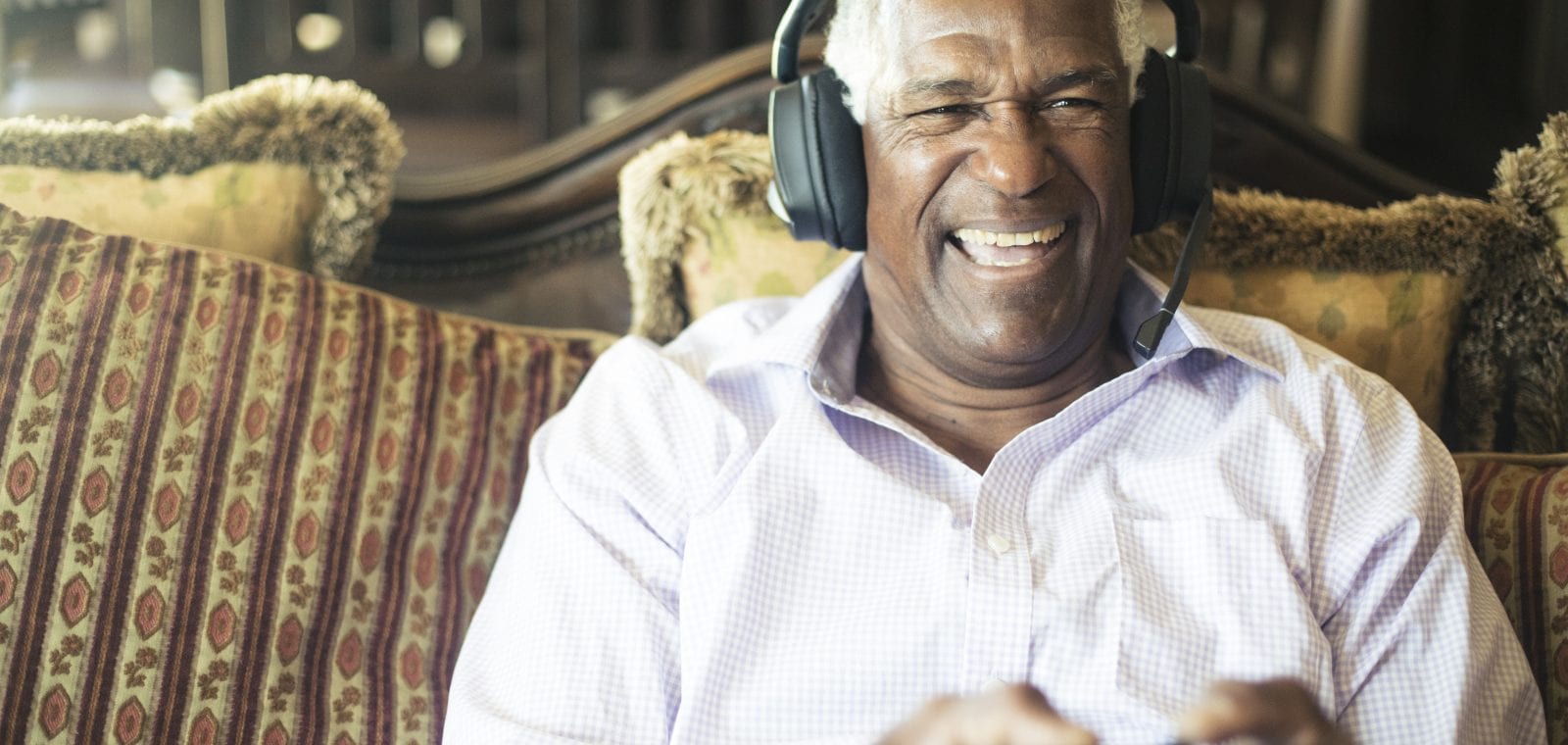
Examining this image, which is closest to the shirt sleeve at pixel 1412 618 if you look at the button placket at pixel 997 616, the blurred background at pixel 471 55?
the button placket at pixel 997 616

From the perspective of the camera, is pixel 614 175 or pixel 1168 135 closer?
pixel 1168 135

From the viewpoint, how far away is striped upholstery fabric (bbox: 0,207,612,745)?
998mm

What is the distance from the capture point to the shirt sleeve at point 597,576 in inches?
39.3

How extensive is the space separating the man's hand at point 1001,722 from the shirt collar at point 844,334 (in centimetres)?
47

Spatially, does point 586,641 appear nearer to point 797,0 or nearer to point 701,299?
point 701,299

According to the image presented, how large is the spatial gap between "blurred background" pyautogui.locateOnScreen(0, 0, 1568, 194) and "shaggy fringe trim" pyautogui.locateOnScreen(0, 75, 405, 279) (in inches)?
64.9

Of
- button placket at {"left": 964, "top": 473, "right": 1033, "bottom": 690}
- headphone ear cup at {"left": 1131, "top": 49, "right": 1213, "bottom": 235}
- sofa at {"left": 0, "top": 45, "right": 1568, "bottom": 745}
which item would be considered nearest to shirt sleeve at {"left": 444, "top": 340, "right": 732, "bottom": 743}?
sofa at {"left": 0, "top": 45, "right": 1568, "bottom": 745}

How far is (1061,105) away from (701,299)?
44cm

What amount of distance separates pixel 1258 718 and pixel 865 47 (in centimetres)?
70

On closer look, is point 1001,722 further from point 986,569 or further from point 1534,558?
point 1534,558

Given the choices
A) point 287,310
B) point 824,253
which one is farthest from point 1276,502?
point 287,310

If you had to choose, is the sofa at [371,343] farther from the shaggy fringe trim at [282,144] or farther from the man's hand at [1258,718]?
the man's hand at [1258,718]

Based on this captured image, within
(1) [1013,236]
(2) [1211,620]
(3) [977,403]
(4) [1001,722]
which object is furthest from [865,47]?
(4) [1001,722]

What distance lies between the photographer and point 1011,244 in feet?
3.68
